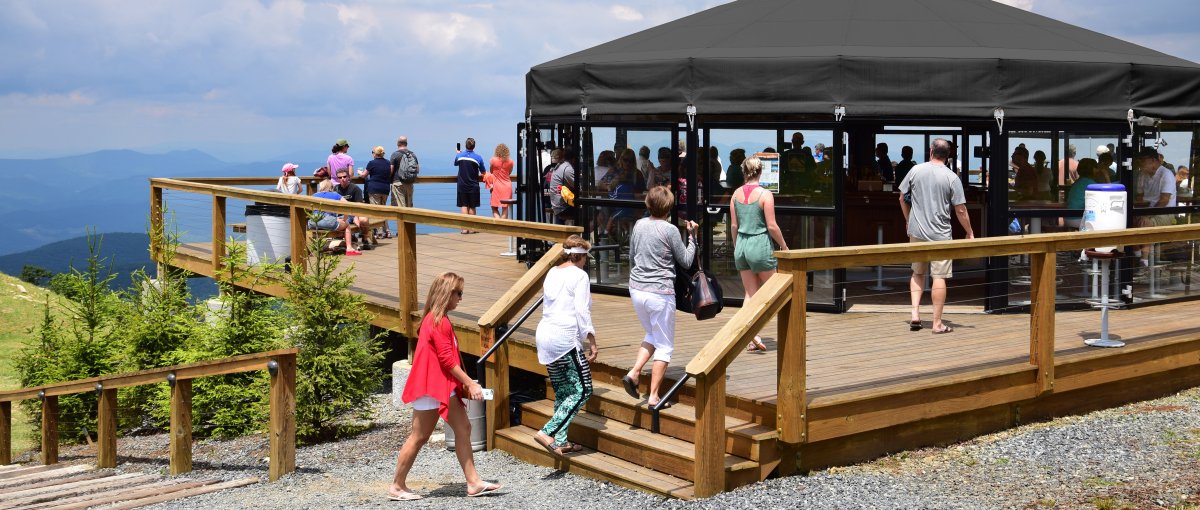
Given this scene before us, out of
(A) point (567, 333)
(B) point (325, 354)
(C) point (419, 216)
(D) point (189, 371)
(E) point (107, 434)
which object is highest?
(C) point (419, 216)

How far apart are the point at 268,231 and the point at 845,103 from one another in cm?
734

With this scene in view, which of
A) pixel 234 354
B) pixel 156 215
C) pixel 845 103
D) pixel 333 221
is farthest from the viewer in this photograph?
pixel 156 215

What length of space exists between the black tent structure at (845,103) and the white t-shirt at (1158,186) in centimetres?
14

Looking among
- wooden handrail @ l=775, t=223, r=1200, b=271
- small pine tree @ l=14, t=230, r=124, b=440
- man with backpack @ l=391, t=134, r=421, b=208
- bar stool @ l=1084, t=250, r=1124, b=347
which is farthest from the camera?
man with backpack @ l=391, t=134, r=421, b=208

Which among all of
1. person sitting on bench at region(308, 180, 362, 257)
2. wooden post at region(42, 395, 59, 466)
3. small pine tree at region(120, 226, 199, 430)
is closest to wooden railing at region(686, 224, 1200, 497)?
small pine tree at region(120, 226, 199, 430)

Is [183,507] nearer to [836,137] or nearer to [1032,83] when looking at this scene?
[836,137]

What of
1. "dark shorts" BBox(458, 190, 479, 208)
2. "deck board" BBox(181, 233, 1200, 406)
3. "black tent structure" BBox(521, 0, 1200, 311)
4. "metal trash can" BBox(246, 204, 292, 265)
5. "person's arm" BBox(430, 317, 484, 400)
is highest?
"black tent structure" BBox(521, 0, 1200, 311)

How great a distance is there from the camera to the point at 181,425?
874 centimetres

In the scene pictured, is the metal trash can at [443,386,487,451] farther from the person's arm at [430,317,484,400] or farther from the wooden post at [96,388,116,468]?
the wooden post at [96,388,116,468]

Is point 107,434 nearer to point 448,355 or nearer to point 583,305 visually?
point 448,355

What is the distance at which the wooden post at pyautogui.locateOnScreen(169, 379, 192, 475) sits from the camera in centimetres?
857

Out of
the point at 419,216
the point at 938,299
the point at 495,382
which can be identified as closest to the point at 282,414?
the point at 495,382

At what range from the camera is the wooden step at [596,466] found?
684 cm

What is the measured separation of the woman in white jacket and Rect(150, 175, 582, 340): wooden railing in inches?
37.9
